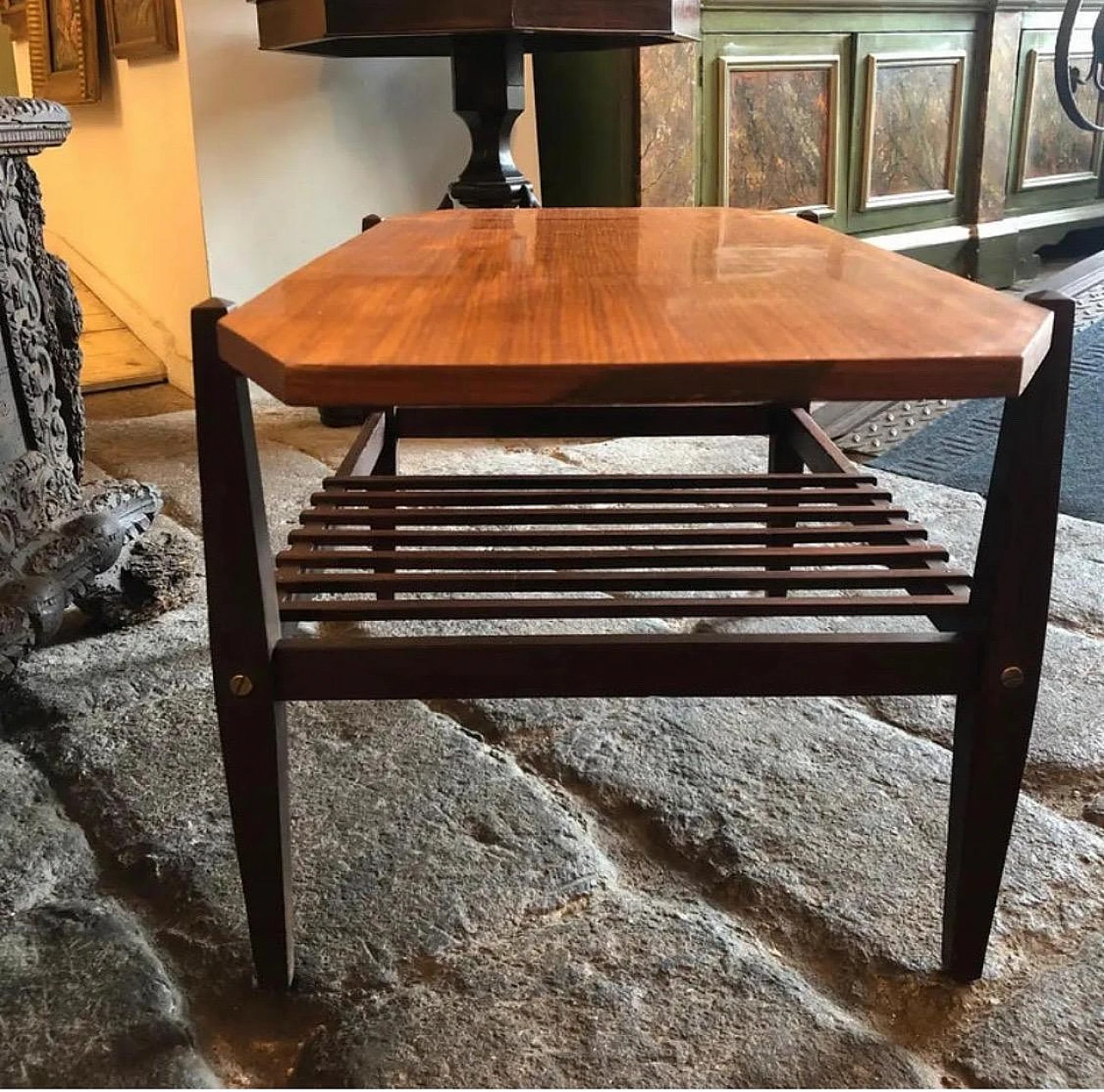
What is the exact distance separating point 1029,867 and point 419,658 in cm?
65

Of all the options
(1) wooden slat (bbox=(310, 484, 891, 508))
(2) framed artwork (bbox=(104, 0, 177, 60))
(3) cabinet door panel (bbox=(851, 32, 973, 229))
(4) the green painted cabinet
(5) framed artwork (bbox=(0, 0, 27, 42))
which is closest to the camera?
(1) wooden slat (bbox=(310, 484, 891, 508))

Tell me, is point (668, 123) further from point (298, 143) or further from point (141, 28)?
point (141, 28)

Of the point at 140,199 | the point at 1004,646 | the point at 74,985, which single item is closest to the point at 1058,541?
the point at 1004,646

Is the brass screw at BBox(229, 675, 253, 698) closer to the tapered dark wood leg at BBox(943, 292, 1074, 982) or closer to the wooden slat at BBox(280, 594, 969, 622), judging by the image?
the wooden slat at BBox(280, 594, 969, 622)

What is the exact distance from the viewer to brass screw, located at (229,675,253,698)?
0.88 metres

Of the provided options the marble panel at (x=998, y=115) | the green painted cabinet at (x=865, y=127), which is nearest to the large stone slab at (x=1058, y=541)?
the green painted cabinet at (x=865, y=127)

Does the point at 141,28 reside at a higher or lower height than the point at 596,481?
higher

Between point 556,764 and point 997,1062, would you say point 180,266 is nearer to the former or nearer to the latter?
point 556,764

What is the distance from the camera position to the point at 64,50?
3.25m

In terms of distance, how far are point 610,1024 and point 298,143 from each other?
7.75 feet

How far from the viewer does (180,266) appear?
2.89 meters

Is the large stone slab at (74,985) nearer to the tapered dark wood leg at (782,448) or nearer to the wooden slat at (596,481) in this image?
the wooden slat at (596,481)

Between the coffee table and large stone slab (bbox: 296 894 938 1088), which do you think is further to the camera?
large stone slab (bbox: 296 894 938 1088)

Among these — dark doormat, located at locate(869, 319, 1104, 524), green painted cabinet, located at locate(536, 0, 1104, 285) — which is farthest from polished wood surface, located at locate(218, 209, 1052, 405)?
green painted cabinet, located at locate(536, 0, 1104, 285)
